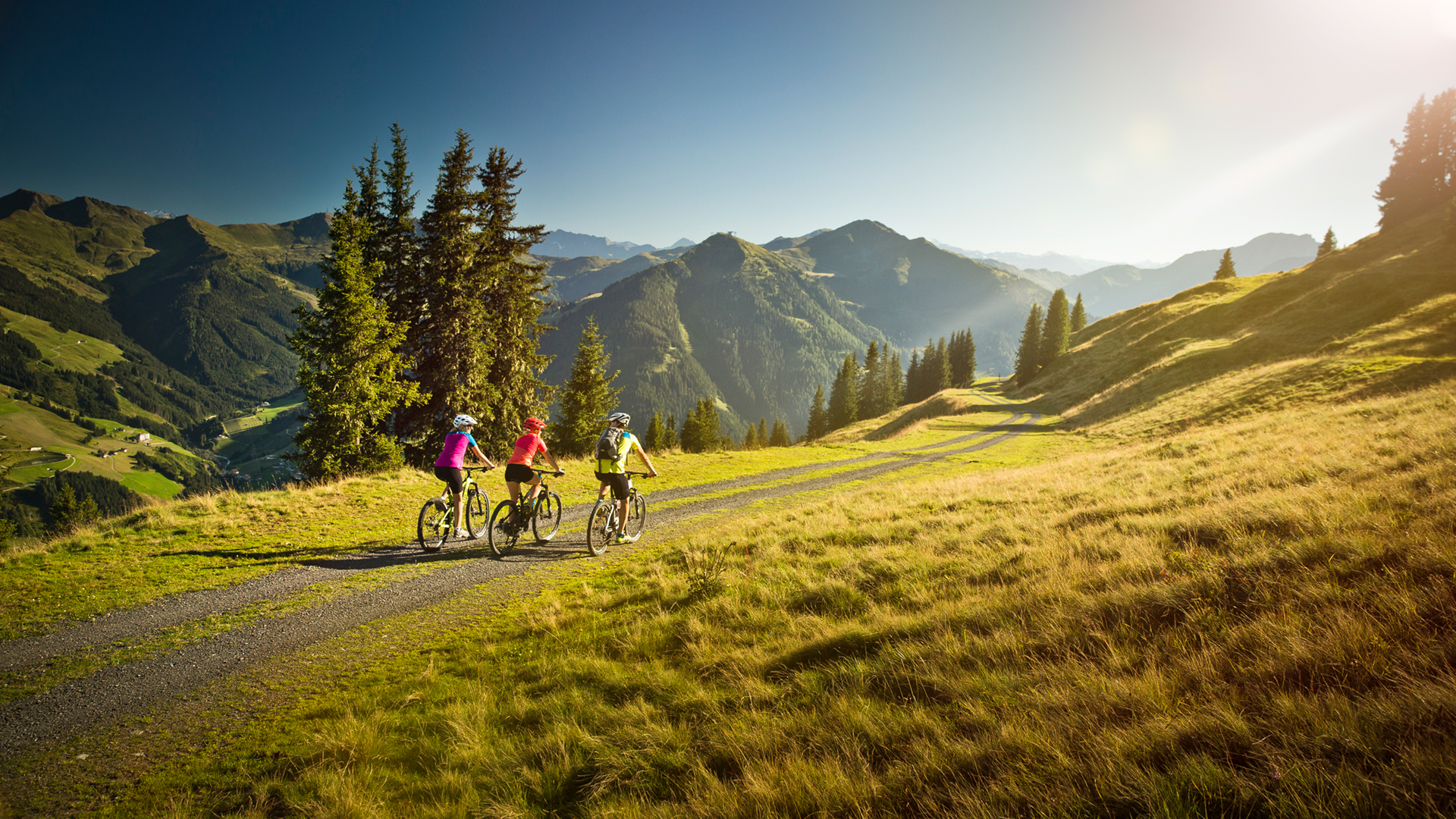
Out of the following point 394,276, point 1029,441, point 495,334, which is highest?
point 394,276

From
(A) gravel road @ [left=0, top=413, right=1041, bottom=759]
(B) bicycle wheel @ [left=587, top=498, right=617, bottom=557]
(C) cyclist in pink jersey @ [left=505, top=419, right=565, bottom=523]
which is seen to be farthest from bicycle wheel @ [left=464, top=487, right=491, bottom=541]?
(B) bicycle wheel @ [left=587, top=498, right=617, bottom=557]

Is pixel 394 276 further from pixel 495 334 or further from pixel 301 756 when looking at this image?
pixel 301 756

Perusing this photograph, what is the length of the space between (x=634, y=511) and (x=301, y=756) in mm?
8048

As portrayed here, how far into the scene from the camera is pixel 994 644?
463cm

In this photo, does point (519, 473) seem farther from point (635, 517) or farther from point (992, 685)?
point (992, 685)

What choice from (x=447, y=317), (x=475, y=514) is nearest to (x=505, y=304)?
(x=447, y=317)

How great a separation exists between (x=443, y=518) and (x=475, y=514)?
1049mm

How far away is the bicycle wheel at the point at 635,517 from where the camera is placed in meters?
11.8

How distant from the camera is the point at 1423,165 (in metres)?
56.2

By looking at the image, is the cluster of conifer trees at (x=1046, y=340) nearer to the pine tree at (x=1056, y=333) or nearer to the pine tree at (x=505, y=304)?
the pine tree at (x=1056, y=333)

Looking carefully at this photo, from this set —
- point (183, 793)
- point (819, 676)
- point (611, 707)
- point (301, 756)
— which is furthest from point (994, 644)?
point (183, 793)

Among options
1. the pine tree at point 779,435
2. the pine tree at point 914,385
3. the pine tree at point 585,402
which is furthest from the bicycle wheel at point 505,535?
the pine tree at point 914,385

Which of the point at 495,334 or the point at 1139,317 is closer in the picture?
the point at 495,334

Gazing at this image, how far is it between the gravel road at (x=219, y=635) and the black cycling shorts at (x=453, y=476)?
4.40 ft
